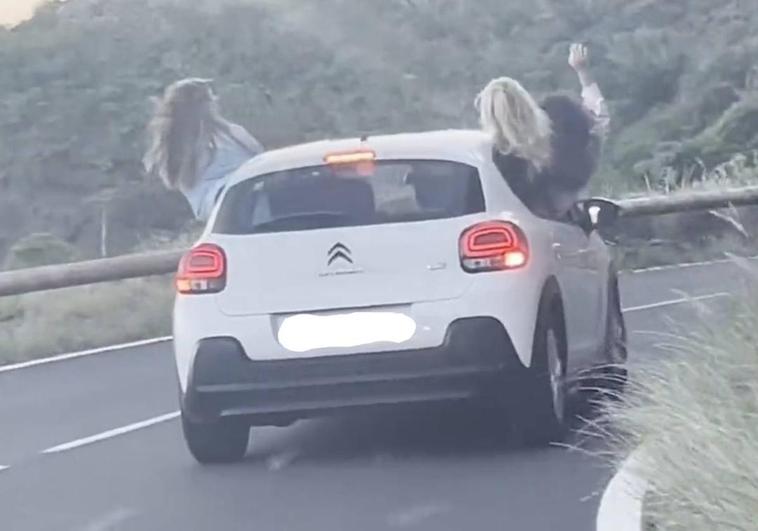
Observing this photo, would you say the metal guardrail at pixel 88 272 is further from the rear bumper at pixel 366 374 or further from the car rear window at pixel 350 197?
the rear bumper at pixel 366 374

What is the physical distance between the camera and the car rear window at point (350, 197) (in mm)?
9672

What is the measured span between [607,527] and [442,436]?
3748mm

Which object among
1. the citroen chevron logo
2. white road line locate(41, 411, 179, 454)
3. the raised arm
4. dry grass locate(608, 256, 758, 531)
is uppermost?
the raised arm

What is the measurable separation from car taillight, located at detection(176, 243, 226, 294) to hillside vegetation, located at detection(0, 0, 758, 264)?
1702 centimetres

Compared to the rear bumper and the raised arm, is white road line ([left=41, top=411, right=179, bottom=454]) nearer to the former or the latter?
the rear bumper

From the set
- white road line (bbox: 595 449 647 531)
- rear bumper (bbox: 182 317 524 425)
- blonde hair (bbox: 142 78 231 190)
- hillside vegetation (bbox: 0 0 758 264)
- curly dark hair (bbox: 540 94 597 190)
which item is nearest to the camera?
white road line (bbox: 595 449 647 531)

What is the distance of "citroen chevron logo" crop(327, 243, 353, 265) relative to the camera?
946 cm

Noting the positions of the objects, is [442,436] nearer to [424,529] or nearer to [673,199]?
[424,529]

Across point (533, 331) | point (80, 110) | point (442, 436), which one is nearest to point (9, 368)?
point (442, 436)

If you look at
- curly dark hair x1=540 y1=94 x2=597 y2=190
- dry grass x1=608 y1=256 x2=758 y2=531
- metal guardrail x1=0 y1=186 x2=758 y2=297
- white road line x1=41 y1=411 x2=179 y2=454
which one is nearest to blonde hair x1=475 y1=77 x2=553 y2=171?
curly dark hair x1=540 y1=94 x2=597 y2=190

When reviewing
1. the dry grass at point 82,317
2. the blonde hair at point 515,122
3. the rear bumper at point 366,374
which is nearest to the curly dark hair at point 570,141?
the blonde hair at point 515,122

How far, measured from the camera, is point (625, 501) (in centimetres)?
720

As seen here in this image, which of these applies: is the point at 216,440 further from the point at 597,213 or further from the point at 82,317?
the point at 82,317

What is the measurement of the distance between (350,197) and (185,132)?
222 inches
